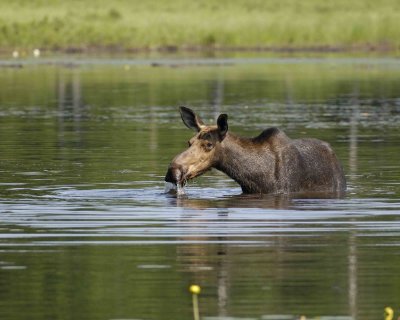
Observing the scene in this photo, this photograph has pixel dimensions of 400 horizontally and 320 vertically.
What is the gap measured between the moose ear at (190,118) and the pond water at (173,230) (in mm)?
962

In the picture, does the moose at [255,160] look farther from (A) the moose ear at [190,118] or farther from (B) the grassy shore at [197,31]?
(B) the grassy shore at [197,31]

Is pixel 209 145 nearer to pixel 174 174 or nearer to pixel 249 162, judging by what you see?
pixel 249 162

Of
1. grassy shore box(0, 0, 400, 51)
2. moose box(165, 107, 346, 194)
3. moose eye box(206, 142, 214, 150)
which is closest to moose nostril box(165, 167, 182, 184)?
moose box(165, 107, 346, 194)

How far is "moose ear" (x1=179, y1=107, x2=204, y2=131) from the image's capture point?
1944 centimetres

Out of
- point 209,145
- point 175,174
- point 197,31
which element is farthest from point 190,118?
point 197,31

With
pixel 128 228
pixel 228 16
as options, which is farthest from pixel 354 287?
pixel 228 16

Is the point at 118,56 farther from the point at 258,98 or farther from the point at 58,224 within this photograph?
the point at 58,224

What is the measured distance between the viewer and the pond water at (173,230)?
12.7m

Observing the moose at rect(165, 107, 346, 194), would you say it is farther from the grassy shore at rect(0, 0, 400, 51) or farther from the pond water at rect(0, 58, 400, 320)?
the grassy shore at rect(0, 0, 400, 51)

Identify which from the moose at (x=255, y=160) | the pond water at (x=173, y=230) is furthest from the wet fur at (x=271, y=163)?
the pond water at (x=173, y=230)

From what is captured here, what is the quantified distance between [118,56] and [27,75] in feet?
69.4

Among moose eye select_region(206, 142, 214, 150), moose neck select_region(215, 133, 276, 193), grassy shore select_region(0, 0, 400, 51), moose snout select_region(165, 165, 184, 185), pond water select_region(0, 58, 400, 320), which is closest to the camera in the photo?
pond water select_region(0, 58, 400, 320)

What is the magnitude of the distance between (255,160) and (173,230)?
9.72 ft

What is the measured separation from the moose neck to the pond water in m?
0.24
